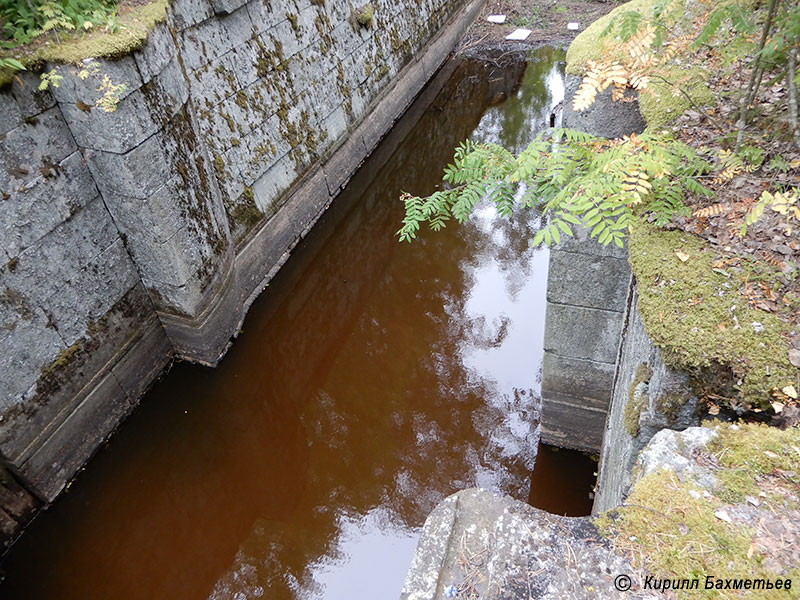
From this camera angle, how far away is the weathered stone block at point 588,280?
11.8ft

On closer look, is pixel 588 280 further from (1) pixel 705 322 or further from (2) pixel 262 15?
(2) pixel 262 15

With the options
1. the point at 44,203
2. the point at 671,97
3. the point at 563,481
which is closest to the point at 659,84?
the point at 671,97

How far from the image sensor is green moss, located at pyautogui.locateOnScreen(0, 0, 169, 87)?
4402mm

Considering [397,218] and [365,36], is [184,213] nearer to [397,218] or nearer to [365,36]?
[397,218]

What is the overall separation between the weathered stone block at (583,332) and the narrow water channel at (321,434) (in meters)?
1.56

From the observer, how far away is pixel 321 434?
5684 millimetres

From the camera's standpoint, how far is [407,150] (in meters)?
10.7

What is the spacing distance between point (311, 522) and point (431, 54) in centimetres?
1228

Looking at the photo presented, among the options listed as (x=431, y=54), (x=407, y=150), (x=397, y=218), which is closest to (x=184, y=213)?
(x=397, y=218)

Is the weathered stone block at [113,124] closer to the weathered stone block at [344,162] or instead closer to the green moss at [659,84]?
the green moss at [659,84]

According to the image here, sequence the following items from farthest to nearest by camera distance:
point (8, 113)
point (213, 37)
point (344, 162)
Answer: point (344, 162) < point (213, 37) < point (8, 113)

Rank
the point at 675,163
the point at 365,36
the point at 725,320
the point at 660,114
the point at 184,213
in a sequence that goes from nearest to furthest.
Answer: the point at 725,320 → the point at 675,163 → the point at 660,114 → the point at 184,213 → the point at 365,36

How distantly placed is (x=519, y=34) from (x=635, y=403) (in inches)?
585

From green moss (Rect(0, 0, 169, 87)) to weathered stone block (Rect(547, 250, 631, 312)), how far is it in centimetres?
403
